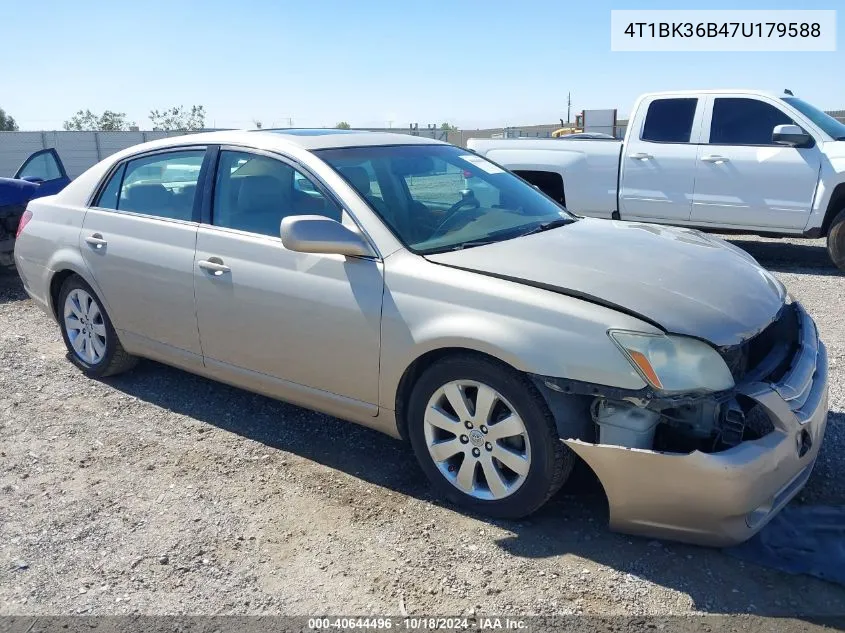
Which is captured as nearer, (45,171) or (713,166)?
(713,166)

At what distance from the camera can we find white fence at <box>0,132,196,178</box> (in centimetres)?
2738

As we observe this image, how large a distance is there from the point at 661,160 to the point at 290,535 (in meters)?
7.01

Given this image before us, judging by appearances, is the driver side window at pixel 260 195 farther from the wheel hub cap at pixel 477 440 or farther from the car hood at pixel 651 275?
the wheel hub cap at pixel 477 440

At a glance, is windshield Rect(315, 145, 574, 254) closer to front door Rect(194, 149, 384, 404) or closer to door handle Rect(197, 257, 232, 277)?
front door Rect(194, 149, 384, 404)

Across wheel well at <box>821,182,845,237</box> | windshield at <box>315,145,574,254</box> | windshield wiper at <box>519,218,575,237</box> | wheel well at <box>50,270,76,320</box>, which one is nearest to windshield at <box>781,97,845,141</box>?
wheel well at <box>821,182,845,237</box>

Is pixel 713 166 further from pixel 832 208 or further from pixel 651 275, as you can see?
pixel 651 275

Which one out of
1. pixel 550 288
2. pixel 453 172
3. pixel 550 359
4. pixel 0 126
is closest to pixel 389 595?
pixel 550 359

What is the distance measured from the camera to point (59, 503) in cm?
354

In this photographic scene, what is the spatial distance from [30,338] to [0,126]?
198 feet

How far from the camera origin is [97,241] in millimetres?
4637

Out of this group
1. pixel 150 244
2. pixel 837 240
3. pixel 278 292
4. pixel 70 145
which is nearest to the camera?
pixel 278 292


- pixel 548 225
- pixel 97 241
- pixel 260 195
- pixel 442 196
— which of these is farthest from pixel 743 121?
pixel 97 241

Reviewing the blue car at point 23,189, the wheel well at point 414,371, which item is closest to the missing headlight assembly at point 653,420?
the wheel well at point 414,371

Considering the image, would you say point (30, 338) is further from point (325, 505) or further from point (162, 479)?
point (325, 505)
